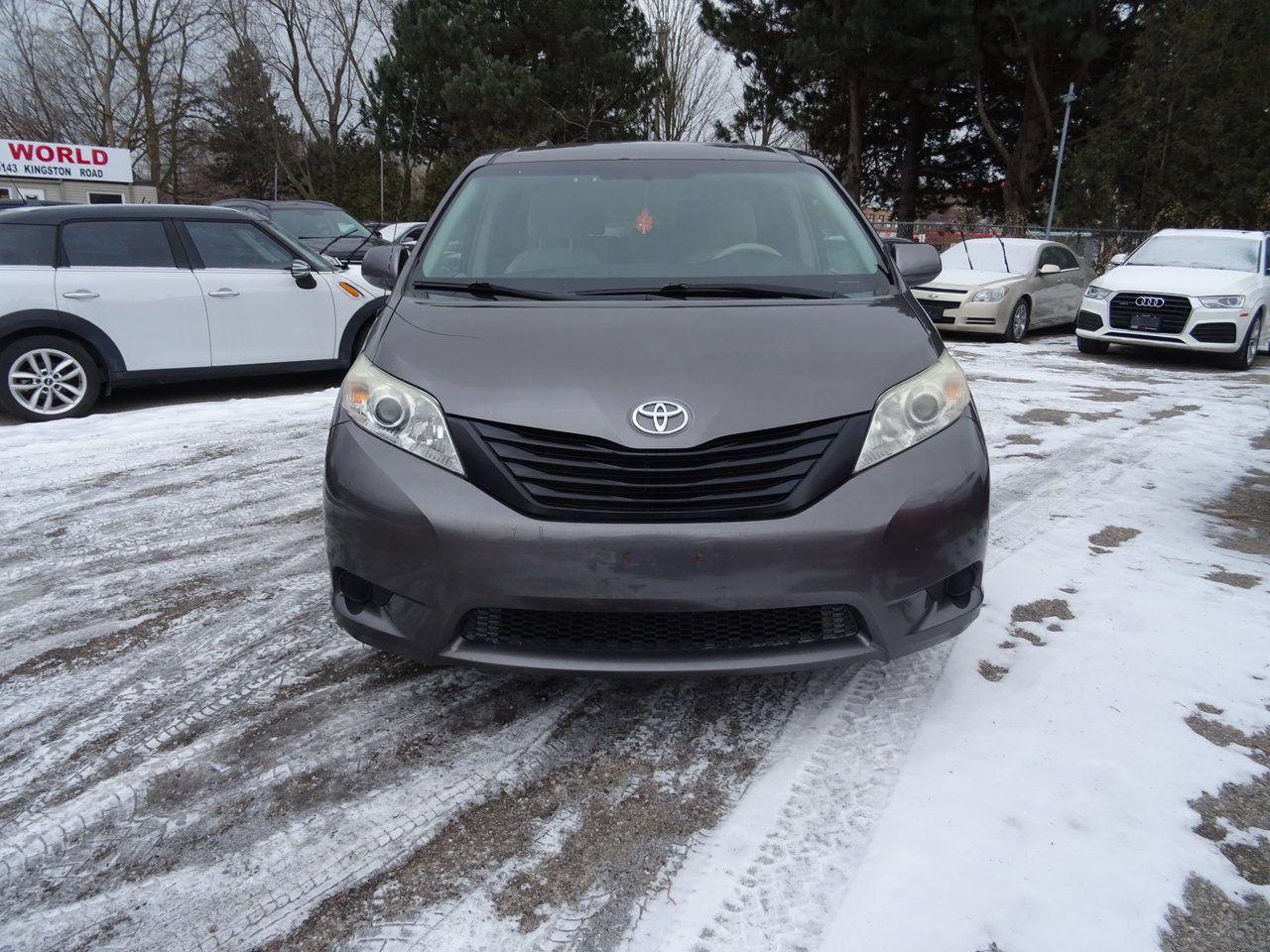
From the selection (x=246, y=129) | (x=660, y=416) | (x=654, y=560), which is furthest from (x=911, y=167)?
(x=654, y=560)

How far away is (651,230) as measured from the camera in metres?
3.51

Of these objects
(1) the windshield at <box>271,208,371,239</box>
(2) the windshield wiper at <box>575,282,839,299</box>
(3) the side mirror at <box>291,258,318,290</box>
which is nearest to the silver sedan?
(3) the side mirror at <box>291,258,318,290</box>

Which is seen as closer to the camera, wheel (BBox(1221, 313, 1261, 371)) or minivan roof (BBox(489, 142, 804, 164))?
minivan roof (BBox(489, 142, 804, 164))

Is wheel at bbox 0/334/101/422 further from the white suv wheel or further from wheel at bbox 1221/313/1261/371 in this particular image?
wheel at bbox 1221/313/1261/371

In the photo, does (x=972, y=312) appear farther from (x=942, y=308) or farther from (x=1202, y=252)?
(x=1202, y=252)

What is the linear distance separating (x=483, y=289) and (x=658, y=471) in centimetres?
120

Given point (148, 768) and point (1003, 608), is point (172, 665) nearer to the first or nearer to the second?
point (148, 768)

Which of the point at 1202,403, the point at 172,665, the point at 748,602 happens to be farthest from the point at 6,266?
the point at 1202,403

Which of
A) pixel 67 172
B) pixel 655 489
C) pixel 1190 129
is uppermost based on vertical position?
pixel 67 172

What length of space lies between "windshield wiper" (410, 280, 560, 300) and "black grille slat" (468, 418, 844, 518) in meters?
0.82

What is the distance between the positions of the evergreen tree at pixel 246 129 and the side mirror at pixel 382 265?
44.4 m

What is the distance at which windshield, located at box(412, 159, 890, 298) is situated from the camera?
3.26 meters

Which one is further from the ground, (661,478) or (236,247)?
(236,247)

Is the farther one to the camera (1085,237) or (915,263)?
(1085,237)
